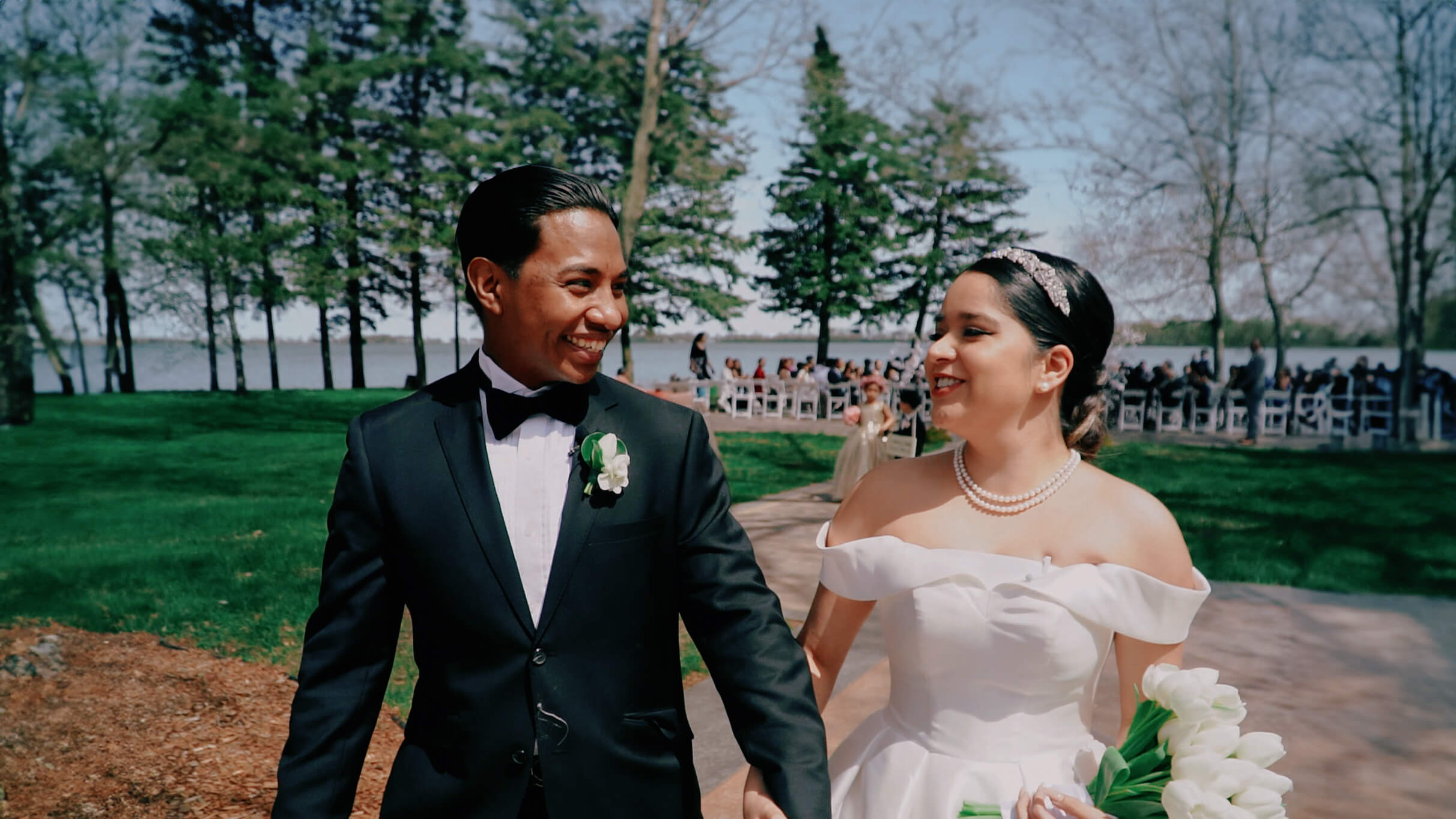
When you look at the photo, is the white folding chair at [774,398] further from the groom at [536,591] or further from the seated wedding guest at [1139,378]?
the groom at [536,591]

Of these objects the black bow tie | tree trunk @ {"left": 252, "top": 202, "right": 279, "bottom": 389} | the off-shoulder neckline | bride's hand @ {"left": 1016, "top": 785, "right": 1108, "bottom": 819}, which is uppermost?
tree trunk @ {"left": 252, "top": 202, "right": 279, "bottom": 389}

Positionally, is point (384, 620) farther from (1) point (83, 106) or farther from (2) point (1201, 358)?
(2) point (1201, 358)

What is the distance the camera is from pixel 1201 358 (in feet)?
88.9

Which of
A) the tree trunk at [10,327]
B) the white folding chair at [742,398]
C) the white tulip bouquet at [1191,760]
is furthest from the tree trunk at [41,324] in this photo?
the white tulip bouquet at [1191,760]

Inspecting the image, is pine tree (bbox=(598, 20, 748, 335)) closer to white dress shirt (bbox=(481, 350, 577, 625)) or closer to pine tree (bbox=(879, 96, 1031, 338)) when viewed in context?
pine tree (bbox=(879, 96, 1031, 338))

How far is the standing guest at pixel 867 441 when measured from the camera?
12102 millimetres

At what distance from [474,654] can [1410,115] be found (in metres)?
22.4

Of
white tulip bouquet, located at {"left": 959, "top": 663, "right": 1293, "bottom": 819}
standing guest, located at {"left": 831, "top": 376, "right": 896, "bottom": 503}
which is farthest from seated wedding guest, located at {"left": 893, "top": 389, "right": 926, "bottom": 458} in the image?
white tulip bouquet, located at {"left": 959, "top": 663, "right": 1293, "bottom": 819}

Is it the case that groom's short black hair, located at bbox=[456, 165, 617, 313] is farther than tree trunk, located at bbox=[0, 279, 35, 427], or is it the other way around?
tree trunk, located at bbox=[0, 279, 35, 427]

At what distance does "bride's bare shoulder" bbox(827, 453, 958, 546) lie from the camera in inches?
99.3

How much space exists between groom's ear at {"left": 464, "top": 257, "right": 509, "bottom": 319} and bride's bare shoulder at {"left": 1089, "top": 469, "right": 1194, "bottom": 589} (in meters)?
1.56

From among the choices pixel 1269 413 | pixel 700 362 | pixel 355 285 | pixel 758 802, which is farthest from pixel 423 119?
pixel 758 802

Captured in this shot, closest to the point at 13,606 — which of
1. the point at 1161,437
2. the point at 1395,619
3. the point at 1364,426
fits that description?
the point at 1395,619

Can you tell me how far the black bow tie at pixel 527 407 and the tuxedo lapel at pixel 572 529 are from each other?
2.1 inches
